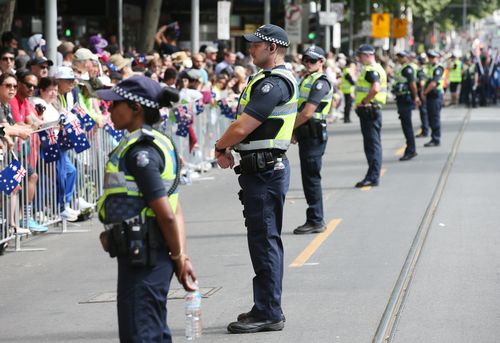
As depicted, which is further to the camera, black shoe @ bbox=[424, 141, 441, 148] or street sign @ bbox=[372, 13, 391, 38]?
street sign @ bbox=[372, 13, 391, 38]

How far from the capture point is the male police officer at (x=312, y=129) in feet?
40.2

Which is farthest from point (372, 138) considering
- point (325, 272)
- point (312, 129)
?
point (325, 272)

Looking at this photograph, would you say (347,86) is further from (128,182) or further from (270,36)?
(128,182)

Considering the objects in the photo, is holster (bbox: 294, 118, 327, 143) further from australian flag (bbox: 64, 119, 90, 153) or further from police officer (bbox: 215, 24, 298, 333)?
police officer (bbox: 215, 24, 298, 333)

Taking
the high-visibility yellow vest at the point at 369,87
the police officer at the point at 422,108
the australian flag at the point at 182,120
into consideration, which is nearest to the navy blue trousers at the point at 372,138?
the high-visibility yellow vest at the point at 369,87

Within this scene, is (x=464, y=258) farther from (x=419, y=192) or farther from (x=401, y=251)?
(x=419, y=192)

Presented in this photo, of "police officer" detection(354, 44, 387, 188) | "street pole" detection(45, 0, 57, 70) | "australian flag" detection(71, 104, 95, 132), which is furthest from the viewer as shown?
"police officer" detection(354, 44, 387, 188)

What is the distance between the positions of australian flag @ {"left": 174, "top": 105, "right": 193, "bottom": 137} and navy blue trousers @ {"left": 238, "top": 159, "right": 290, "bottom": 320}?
31.4ft

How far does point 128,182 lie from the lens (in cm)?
571

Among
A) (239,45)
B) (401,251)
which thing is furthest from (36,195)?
(239,45)

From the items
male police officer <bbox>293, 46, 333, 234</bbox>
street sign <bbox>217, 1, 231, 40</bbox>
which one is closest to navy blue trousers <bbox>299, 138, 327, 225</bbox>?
male police officer <bbox>293, 46, 333, 234</bbox>

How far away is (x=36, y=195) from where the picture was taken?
41.4 ft

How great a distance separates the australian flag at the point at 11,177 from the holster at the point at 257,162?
11.8 feet

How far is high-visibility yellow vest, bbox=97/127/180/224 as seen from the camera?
5.71 meters
